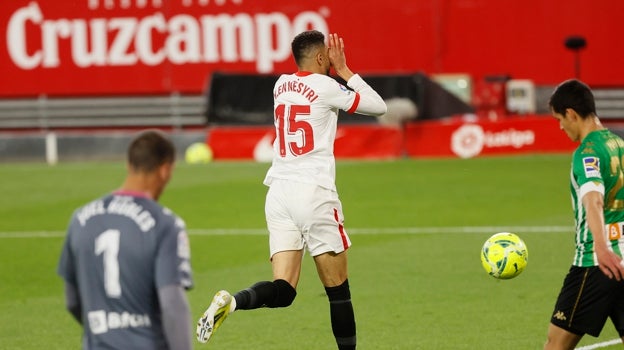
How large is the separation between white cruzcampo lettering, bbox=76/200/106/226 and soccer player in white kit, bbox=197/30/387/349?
131 inches

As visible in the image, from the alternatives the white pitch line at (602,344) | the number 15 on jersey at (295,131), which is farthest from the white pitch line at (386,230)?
the number 15 on jersey at (295,131)

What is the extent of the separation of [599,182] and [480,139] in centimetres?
1871

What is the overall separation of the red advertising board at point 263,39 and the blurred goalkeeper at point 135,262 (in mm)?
24340

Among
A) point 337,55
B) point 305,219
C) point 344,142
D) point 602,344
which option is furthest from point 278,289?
point 344,142

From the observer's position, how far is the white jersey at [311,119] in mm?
8836

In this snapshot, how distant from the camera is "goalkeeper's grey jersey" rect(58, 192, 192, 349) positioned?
17.6 feet

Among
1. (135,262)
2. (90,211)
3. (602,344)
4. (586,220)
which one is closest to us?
(135,262)

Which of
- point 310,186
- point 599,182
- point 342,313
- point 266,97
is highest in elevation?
point 266,97

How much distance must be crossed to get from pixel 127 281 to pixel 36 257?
10151 mm

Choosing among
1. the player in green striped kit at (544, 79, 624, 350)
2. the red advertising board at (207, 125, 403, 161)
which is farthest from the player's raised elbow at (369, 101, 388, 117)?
the red advertising board at (207, 125, 403, 161)

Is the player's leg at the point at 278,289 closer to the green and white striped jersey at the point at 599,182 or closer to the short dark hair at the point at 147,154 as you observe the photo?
the green and white striped jersey at the point at 599,182

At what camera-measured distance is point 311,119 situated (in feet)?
29.0

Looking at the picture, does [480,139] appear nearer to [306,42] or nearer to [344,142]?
[344,142]

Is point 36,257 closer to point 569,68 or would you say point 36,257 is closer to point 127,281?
point 127,281
